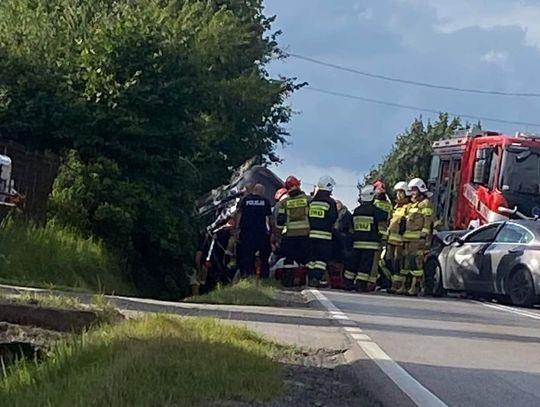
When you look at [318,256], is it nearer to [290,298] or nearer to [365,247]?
[365,247]

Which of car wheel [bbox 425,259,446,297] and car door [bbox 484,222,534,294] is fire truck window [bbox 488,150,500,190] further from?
car door [bbox 484,222,534,294]

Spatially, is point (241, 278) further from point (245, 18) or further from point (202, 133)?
point (245, 18)

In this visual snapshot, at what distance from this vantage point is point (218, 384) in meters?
8.27

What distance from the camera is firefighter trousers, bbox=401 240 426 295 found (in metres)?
22.8

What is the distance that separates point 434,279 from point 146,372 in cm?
1633

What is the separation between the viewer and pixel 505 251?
2159 centimetres

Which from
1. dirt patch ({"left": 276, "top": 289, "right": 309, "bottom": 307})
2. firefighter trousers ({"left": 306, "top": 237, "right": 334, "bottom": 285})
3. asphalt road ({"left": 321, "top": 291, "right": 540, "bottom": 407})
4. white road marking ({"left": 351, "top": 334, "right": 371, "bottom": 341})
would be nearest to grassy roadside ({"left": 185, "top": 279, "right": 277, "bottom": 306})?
dirt patch ({"left": 276, "top": 289, "right": 309, "bottom": 307})

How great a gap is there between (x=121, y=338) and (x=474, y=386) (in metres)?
2.65

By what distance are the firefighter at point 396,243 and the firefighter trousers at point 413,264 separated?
Answer: 0.33 ft

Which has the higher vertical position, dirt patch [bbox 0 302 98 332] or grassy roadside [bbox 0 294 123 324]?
grassy roadside [bbox 0 294 123 324]

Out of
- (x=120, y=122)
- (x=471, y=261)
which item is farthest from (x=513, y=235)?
(x=120, y=122)

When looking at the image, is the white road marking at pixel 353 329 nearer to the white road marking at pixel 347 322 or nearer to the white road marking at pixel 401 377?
the white road marking at pixel 347 322

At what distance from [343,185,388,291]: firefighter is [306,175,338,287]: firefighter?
19.0 inches

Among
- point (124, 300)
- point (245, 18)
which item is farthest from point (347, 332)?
point (245, 18)
